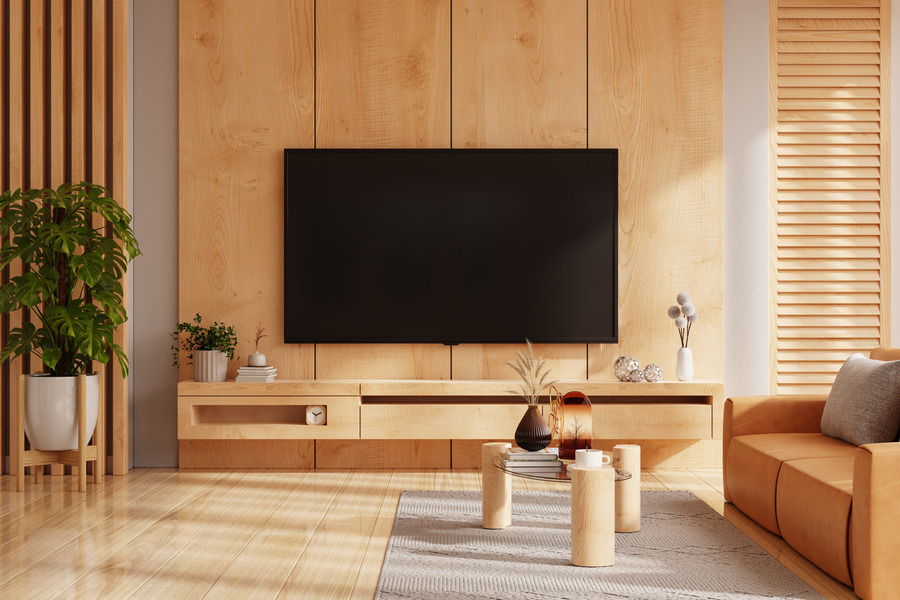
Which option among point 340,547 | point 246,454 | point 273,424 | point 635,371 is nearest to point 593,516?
point 340,547

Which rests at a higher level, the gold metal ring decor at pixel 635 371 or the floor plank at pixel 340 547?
the gold metal ring decor at pixel 635 371

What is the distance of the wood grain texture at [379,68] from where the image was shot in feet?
14.9

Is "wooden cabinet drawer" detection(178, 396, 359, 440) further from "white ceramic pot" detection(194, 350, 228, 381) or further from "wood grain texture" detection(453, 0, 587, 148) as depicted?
"wood grain texture" detection(453, 0, 587, 148)

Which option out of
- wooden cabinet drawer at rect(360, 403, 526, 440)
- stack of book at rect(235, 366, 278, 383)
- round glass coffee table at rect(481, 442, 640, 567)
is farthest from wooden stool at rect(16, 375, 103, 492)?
round glass coffee table at rect(481, 442, 640, 567)

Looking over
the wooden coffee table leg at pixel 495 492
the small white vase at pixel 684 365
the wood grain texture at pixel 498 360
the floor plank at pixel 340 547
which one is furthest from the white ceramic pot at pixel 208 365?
the small white vase at pixel 684 365

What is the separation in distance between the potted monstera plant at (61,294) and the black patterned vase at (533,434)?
240 centimetres

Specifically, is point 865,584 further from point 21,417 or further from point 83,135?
point 83,135

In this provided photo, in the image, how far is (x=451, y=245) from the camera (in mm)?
4531

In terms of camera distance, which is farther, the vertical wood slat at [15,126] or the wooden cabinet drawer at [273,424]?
the vertical wood slat at [15,126]

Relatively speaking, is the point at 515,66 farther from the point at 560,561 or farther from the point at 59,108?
the point at 560,561

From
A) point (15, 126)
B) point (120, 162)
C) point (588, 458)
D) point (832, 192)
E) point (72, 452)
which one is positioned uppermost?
point (15, 126)

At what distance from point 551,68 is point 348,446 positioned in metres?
2.64

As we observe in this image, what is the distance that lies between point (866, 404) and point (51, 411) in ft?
12.9

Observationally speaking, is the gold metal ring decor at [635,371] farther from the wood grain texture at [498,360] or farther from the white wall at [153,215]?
the white wall at [153,215]
